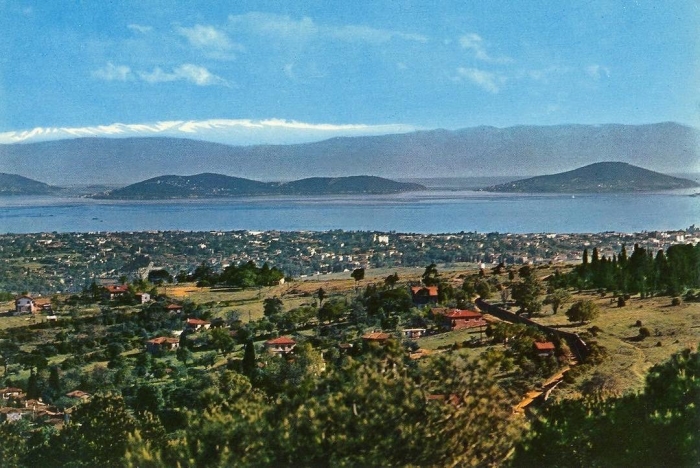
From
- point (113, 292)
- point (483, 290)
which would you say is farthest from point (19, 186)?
point (483, 290)

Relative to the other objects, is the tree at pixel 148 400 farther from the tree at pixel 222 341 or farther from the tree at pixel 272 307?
the tree at pixel 272 307

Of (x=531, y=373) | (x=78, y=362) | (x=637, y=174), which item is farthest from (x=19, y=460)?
(x=637, y=174)

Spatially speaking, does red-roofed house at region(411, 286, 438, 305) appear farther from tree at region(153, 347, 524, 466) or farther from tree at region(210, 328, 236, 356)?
tree at region(153, 347, 524, 466)

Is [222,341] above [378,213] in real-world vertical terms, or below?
below

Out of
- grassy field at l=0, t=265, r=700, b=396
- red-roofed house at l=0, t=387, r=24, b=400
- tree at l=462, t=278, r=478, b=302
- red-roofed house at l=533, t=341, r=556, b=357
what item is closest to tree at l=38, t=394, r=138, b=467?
red-roofed house at l=0, t=387, r=24, b=400

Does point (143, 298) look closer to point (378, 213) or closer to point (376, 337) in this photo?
point (376, 337)

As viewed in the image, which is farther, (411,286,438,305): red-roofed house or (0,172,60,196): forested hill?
(0,172,60,196): forested hill

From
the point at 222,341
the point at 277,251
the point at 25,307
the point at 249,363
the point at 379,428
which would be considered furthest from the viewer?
the point at 277,251
